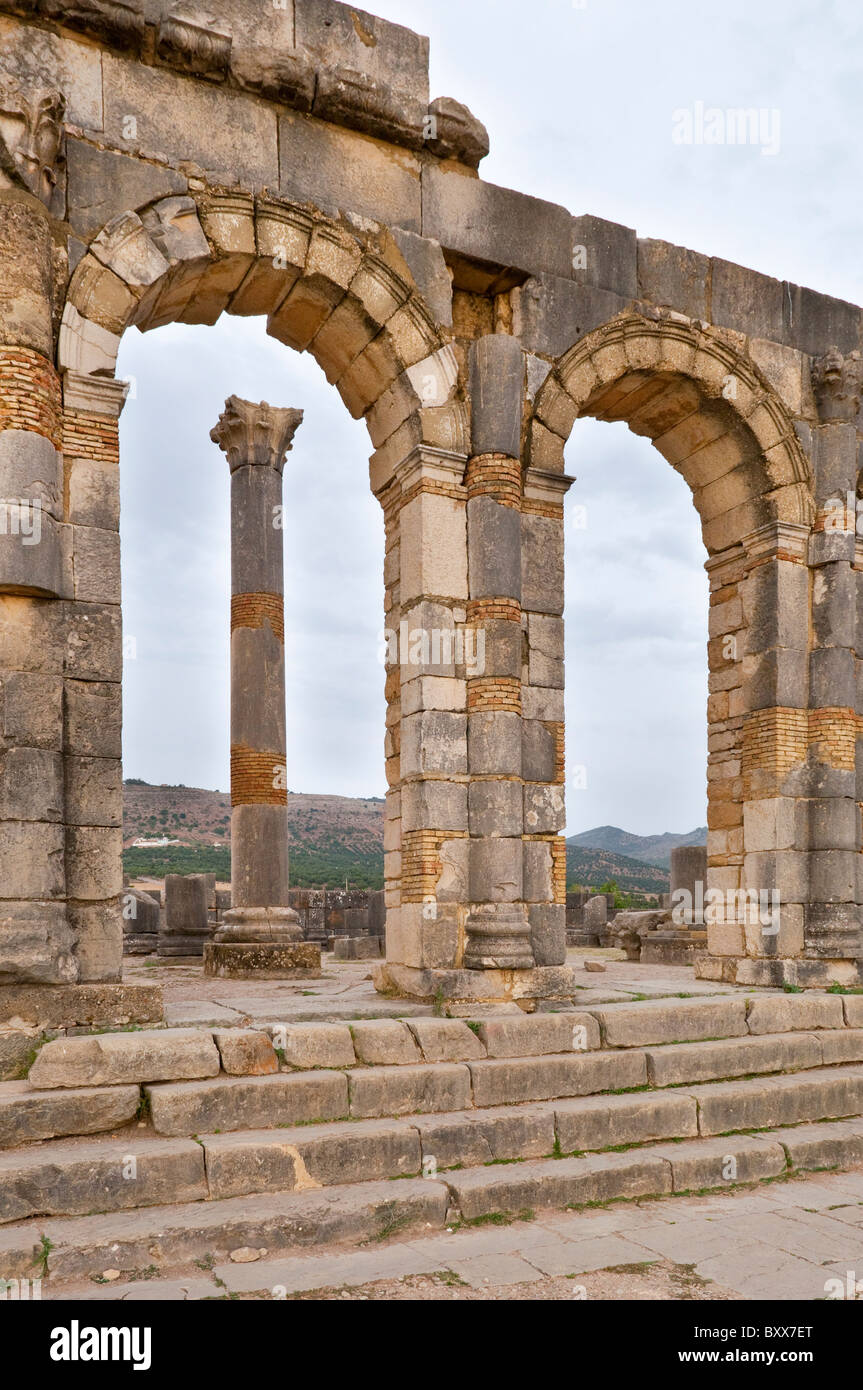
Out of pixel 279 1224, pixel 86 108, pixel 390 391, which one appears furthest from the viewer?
pixel 390 391

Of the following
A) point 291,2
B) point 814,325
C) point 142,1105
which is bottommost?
point 142,1105

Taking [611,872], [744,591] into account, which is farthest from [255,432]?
[611,872]

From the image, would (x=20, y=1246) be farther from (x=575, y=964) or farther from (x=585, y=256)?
(x=575, y=964)

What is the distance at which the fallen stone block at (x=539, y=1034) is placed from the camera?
680cm

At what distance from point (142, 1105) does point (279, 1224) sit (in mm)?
1067

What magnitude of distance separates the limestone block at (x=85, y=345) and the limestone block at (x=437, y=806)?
11.2 feet

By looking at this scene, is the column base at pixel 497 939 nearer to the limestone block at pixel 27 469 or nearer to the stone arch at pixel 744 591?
the stone arch at pixel 744 591

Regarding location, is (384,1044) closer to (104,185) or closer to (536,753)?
(536,753)

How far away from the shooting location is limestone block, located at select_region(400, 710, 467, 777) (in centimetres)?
744

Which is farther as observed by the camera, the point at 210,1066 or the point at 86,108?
the point at 86,108

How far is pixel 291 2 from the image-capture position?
7.50 meters

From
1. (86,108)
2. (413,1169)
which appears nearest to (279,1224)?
(413,1169)

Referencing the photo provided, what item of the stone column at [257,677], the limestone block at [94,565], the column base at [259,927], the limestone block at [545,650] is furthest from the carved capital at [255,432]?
the limestone block at [94,565]

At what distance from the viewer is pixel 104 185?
22.1ft
